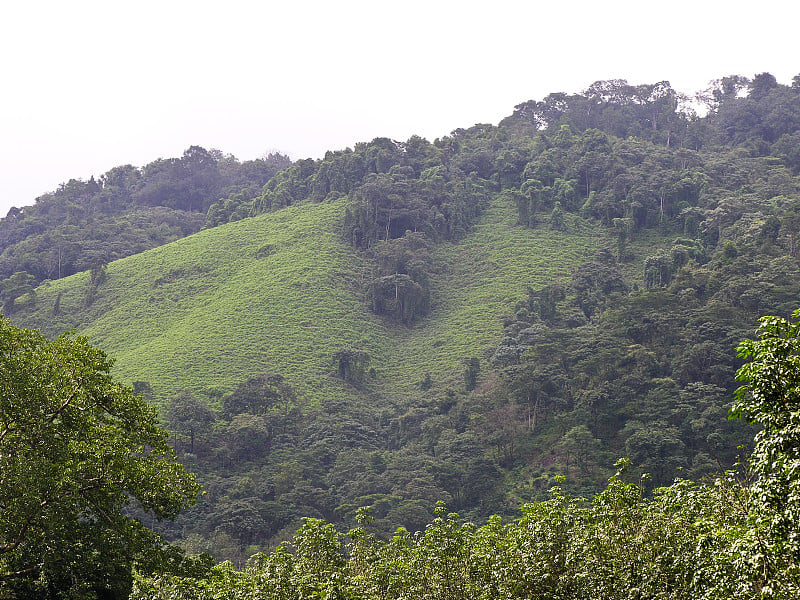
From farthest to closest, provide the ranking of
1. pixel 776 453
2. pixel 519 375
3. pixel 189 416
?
pixel 189 416
pixel 519 375
pixel 776 453

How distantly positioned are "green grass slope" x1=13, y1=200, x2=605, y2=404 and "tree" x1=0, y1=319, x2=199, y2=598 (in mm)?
37635

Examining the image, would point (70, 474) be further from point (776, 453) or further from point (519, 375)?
point (519, 375)

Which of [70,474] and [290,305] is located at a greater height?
[70,474]

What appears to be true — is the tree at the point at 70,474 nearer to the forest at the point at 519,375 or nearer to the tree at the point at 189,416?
the forest at the point at 519,375

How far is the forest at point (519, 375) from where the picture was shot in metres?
13.9

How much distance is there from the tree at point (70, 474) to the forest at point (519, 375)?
4.92 ft

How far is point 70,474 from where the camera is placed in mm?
13758

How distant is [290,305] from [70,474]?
51.4 m

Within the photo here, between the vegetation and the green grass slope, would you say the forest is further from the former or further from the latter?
the green grass slope

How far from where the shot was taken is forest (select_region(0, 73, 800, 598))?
13898mm

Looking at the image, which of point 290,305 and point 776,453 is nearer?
point 776,453

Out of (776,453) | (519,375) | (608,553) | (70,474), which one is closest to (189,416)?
(519,375)

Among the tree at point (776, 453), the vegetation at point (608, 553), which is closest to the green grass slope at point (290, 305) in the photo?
the vegetation at point (608, 553)

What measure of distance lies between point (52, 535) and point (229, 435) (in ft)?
113
